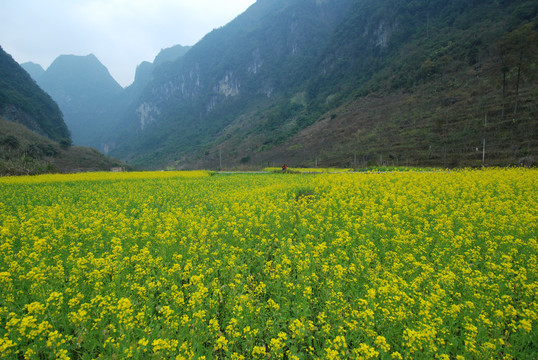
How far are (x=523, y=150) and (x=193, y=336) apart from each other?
134 ft

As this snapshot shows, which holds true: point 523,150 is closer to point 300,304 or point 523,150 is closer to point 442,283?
point 442,283

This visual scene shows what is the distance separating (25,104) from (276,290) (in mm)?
112835

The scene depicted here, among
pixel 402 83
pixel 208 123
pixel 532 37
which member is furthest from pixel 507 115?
pixel 208 123

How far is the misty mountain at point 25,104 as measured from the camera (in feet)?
236

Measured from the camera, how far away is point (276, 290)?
14.9 feet

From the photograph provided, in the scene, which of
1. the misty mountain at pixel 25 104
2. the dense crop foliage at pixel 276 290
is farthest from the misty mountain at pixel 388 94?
the misty mountain at pixel 25 104

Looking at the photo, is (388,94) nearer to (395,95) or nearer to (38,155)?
(395,95)

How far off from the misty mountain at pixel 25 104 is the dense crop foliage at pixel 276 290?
94017 millimetres

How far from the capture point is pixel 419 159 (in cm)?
3744

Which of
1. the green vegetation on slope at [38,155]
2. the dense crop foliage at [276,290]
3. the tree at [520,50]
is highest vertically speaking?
the tree at [520,50]

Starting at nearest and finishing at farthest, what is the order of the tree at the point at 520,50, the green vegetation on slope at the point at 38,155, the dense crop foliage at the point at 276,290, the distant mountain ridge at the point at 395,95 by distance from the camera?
the dense crop foliage at the point at 276,290 → the green vegetation on slope at the point at 38,155 → the distant mountain ridge at the point at 395,95 → the tree at the point at 520,50

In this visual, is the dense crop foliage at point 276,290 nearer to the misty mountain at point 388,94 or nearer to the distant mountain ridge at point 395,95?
the distant mountain ridge at point 395,95

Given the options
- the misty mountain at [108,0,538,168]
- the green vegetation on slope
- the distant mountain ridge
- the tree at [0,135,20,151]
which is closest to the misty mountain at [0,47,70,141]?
the green vegetation on slope

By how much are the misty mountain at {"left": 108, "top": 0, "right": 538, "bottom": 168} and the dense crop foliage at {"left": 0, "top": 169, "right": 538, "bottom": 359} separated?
33.8 m
